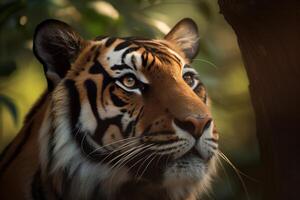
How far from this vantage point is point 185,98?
200 centimetres

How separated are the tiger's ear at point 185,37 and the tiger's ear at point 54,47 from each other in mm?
342

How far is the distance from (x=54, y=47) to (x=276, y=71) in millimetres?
628

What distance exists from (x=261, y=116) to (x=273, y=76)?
0.44 ft

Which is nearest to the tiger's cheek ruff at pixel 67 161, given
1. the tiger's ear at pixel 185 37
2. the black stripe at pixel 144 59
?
the black stripe at pixel 144 59

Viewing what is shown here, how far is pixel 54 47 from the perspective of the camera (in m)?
2.08

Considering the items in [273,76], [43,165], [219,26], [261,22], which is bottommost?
[43,165]

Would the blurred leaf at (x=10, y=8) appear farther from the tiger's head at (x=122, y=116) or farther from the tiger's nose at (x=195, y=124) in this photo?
the tiger's nose at (x=195, y=124)

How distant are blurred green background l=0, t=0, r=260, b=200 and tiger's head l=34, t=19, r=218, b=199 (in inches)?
9.0

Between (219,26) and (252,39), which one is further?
(219,26)

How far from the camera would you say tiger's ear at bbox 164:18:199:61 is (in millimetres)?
2275

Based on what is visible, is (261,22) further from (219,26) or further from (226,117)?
(219,26)

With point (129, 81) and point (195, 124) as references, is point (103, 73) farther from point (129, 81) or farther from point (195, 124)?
point (195, 124)

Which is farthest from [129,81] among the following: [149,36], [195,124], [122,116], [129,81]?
Result: [149,36]

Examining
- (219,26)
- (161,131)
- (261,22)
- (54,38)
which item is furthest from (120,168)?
(219,26)
